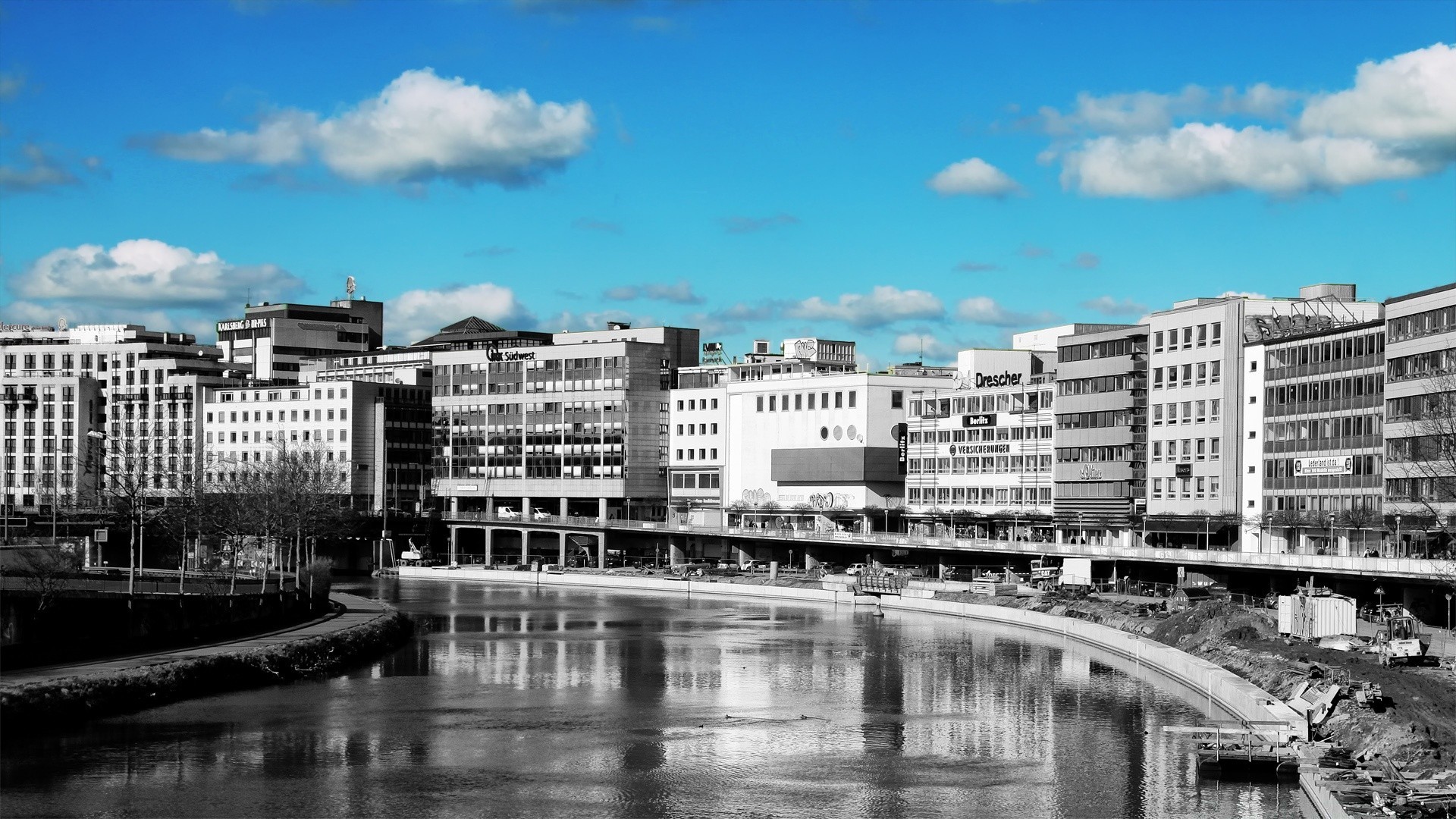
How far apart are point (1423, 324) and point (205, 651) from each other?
7732 cm

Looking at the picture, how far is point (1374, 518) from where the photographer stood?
402 feet

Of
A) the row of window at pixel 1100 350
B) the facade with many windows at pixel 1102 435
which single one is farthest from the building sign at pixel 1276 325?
the facade with many windows at pixel 1102 435

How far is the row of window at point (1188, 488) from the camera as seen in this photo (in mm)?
143625

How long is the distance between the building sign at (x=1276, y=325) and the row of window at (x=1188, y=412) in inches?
221

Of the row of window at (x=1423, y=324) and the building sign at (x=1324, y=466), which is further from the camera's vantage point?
the building sign at (x=1324, y=466)

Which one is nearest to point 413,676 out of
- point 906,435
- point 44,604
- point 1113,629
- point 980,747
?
point 44,604

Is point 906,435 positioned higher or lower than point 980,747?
higher

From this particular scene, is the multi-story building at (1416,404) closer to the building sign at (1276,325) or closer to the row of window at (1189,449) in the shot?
the building sign at (1276,325)

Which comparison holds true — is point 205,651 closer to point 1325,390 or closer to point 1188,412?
point 1325,390

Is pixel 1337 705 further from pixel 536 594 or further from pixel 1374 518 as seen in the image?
pixel 536 594

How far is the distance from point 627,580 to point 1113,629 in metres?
79.0

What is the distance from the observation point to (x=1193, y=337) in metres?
146

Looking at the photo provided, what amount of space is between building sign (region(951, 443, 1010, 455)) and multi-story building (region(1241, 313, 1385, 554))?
32641 mm

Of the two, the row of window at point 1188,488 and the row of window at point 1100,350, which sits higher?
the row of window at point 1100,350
